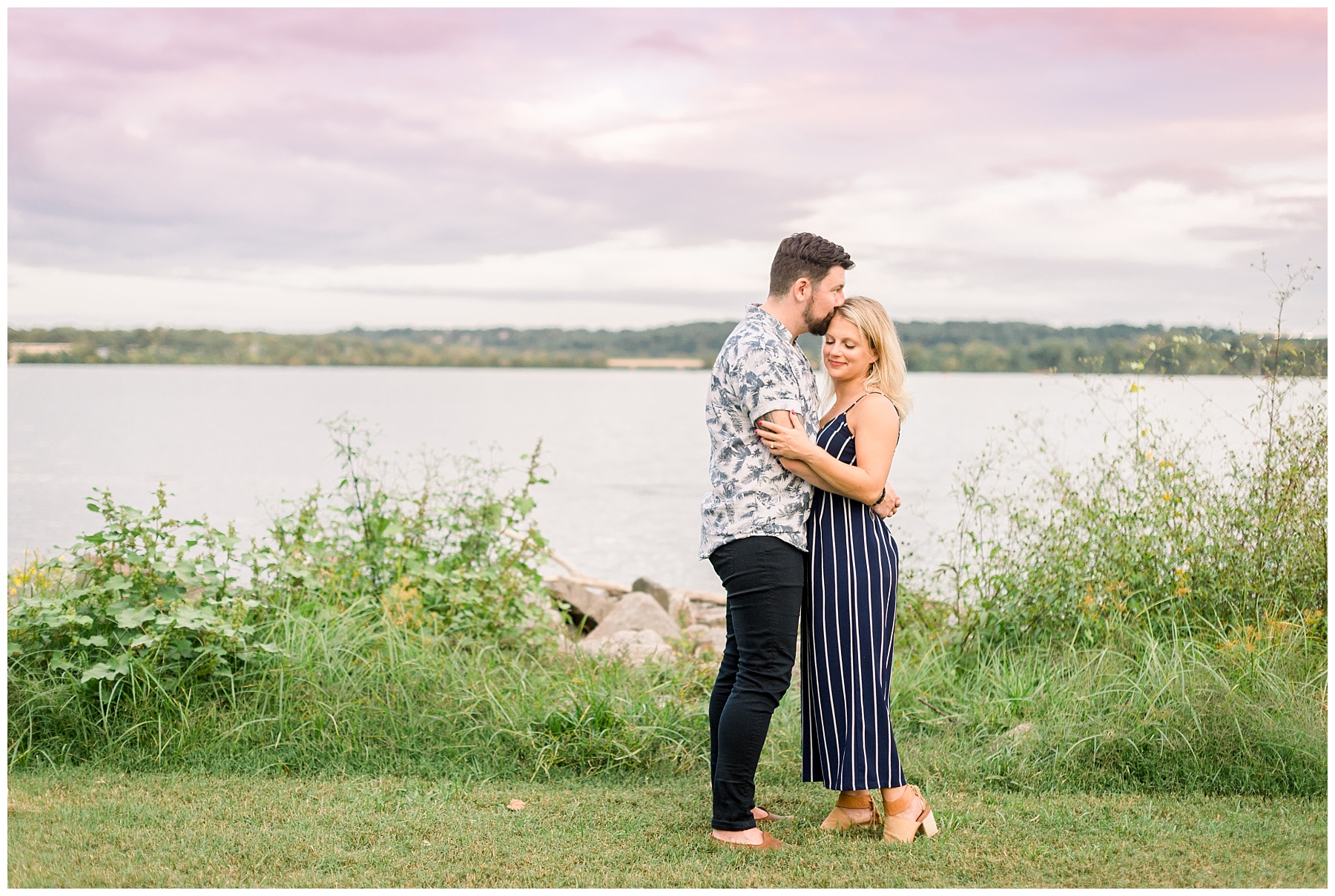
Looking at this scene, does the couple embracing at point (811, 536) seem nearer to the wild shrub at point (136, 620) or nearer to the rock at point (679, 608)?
the wild shrub at point (136, 620)

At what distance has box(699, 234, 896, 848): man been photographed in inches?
150

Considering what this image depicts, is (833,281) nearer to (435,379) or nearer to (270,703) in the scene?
(270,703)

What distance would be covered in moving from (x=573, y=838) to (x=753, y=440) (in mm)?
1626

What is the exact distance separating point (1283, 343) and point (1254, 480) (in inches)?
33.2

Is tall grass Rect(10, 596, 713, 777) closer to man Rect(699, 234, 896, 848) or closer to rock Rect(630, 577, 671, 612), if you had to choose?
man Rect(699, 234, 896, 848)

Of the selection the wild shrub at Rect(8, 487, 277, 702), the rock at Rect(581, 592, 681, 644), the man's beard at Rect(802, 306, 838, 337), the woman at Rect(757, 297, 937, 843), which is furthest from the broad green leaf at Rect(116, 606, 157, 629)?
the man's beard at Rect(802, 306, 838, 337)

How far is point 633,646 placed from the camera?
6.44 m

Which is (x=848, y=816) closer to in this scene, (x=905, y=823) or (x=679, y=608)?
(x=905, y=823)

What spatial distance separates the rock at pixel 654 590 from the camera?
8969 millimetres

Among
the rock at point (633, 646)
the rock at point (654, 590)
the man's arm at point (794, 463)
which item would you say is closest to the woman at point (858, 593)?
the man's arm at point (794, 463)

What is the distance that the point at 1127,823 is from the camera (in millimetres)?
4098

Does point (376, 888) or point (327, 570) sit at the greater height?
point (327, 570)

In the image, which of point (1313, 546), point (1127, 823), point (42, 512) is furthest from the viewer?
point (42, 512)

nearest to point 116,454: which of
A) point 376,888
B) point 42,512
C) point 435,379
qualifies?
point 42,512
